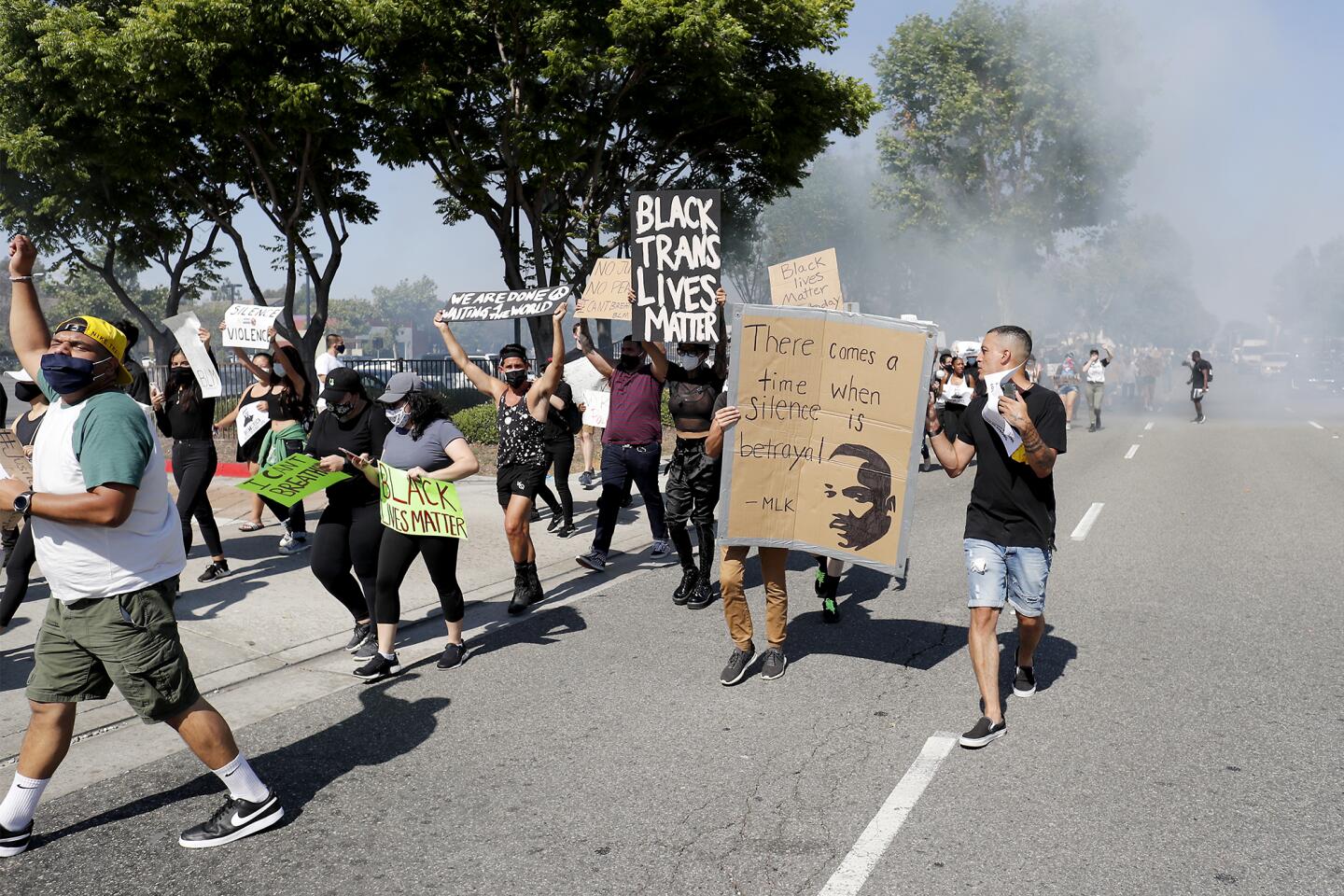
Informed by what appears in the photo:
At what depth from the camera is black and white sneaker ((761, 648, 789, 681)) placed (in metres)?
5.75

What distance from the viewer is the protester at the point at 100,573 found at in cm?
360

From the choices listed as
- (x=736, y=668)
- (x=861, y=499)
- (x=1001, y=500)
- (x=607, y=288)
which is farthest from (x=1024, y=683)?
(x=607, y=288)

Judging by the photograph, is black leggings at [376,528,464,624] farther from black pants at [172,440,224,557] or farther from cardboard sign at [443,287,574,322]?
black pants at [172,440,224,557]

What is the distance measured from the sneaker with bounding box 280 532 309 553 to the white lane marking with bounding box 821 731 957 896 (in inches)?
240

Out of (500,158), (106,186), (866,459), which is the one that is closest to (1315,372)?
(500,158)

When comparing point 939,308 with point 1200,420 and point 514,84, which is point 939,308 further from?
point 514,84

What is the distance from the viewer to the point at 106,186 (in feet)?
80.3

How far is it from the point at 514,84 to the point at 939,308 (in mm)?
72120

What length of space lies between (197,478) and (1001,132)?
A: 38.3 metres

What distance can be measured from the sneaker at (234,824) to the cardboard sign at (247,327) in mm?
6439

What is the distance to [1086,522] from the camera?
11164mm

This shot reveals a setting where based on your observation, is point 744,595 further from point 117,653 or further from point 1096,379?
point 1096,379

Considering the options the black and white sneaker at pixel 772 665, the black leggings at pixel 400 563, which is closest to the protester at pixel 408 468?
the black leggings at pixel 400 563

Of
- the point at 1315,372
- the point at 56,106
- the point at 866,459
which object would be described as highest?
the point at 56,106
